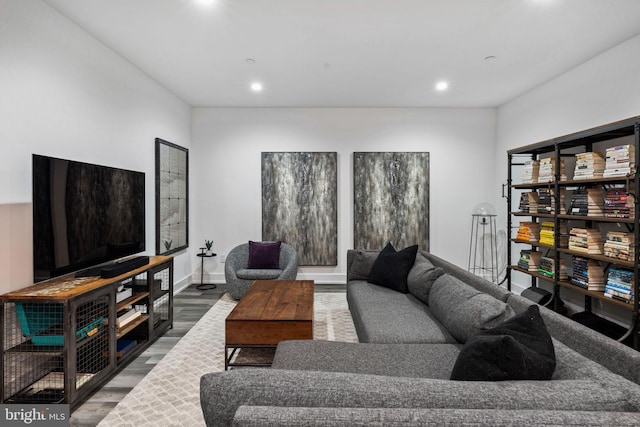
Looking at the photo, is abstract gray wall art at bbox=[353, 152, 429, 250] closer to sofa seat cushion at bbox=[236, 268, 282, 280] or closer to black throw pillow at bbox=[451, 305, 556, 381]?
sofa seat cushion at bbox=[236, 268, 282, 280]

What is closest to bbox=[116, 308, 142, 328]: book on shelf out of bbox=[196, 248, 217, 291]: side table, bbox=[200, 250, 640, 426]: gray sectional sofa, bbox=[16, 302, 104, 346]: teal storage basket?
bbox=[16, 302, 104, 346]: teal storage basket

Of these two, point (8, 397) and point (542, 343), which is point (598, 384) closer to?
point (542, 343)

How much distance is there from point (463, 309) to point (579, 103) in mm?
3050

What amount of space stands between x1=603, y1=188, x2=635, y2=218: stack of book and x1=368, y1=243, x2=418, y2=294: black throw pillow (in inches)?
64.6

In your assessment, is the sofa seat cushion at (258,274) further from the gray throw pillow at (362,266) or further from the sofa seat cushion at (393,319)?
the sofa seat cushion at (393,319)

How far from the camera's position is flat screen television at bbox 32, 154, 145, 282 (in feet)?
6.86

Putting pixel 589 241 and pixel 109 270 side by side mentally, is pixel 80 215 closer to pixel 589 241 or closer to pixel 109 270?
pixel 109 270

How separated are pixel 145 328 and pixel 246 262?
6.04 feet

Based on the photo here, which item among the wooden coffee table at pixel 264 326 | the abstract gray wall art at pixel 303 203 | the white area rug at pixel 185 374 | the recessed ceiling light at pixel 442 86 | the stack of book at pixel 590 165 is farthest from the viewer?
the abstract gray wall art at pixel 303 203

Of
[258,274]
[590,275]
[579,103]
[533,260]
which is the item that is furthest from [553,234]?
[258,274]

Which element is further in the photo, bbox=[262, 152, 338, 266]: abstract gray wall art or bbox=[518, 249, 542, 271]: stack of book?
bbox=[262, 152, 338, 266]: abstract gray wall art

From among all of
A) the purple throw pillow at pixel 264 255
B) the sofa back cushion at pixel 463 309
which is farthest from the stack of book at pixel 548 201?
the purple throw pillow at pixel 264 255

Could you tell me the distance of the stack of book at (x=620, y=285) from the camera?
2574 mm

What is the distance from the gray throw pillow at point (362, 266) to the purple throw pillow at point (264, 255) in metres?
1.36
